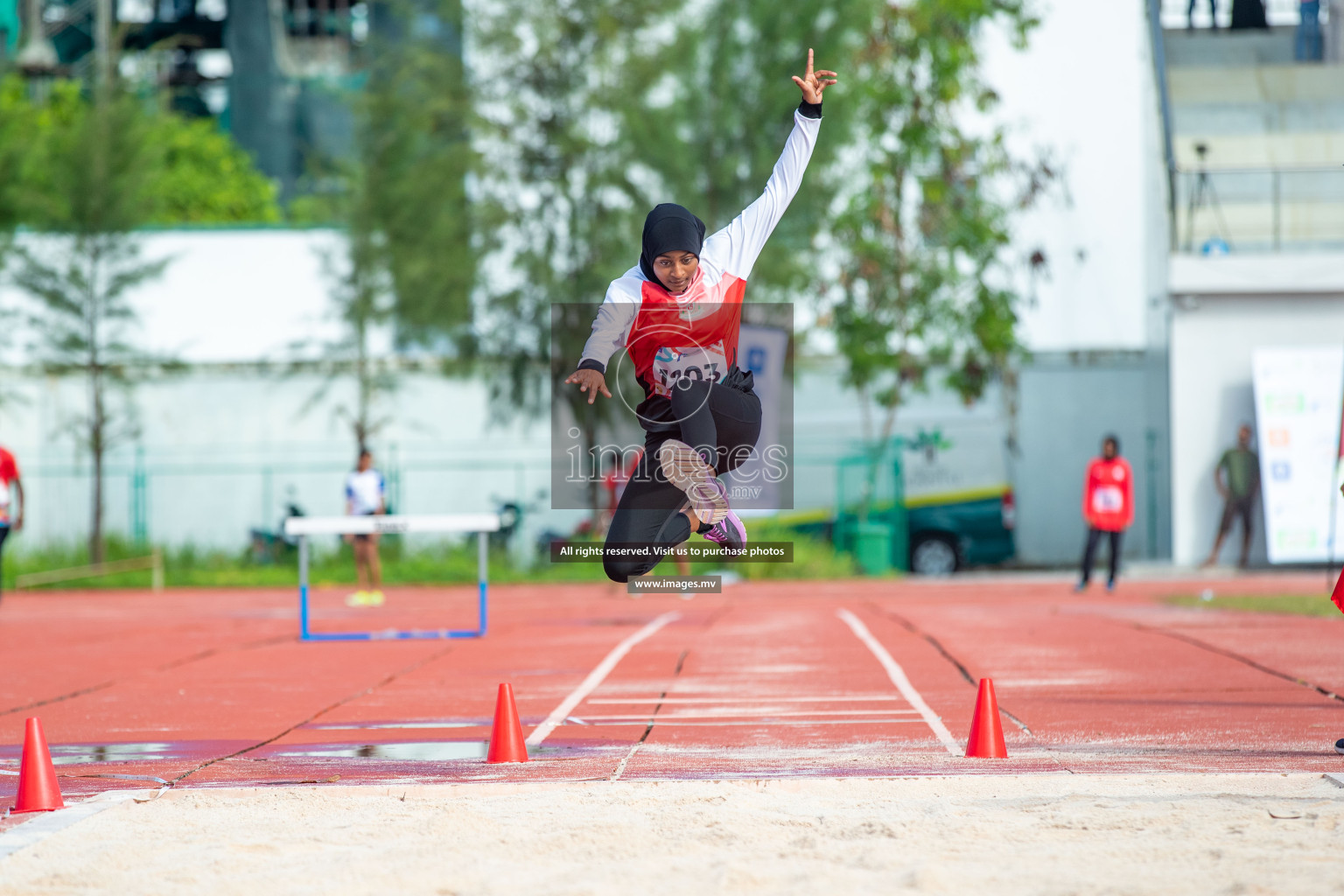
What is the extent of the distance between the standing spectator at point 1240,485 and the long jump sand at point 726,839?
17.6 meters

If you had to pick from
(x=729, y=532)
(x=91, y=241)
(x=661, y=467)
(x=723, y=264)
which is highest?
(x=91, y=241)

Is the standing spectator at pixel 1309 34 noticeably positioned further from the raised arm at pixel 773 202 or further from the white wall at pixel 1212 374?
the raised arm at pixel 773 202

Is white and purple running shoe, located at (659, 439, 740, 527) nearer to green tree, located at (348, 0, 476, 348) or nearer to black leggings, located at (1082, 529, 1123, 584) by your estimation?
black leggings, located at (1082, 529, 1123, 584)

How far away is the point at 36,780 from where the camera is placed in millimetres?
6230

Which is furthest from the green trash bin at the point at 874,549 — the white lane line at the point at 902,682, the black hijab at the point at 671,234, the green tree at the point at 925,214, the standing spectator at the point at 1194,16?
the black hijab at the point at 671,234

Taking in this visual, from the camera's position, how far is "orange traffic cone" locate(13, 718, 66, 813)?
244 inches

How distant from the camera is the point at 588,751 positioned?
7773 millimetres

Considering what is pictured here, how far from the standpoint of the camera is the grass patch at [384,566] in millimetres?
24600

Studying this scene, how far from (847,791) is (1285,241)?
20.9 m

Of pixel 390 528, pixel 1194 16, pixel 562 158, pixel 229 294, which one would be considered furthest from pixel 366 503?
pixel 1194 16

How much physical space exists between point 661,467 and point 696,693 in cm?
339

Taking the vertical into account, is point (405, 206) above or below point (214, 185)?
below

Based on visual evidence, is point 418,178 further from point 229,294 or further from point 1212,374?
point 1212,374

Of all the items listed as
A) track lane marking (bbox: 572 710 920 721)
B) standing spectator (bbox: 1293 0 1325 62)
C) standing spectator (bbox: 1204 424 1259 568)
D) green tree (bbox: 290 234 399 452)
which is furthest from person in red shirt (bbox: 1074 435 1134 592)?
green tree (bbox: 290 234 399 452)
